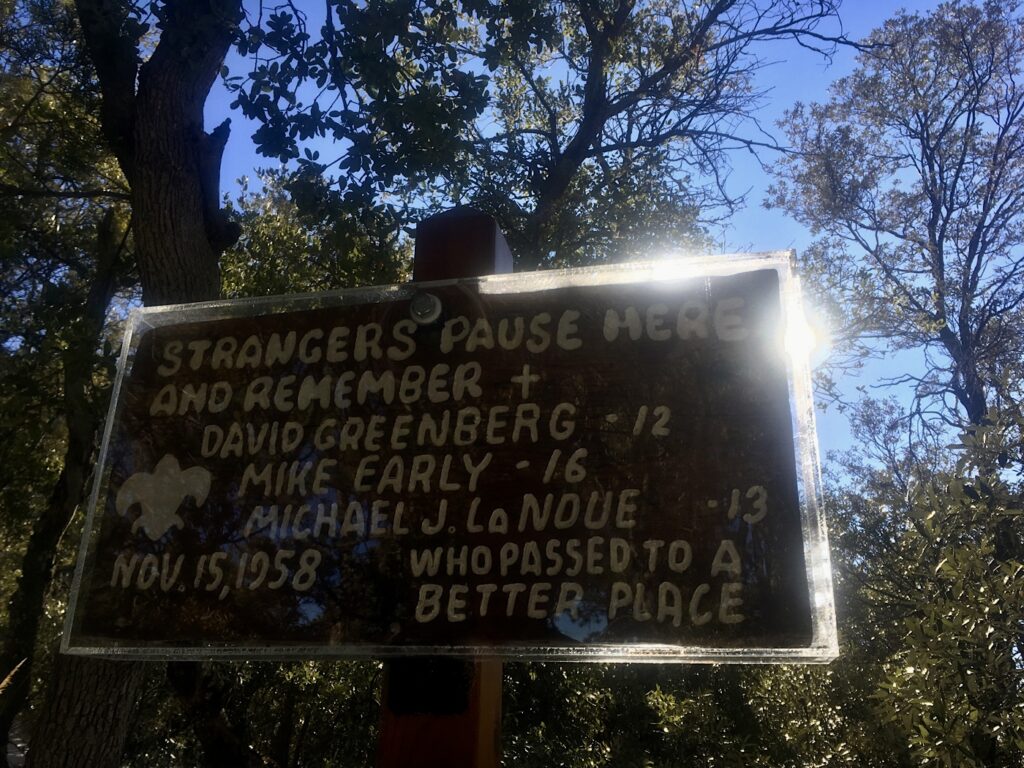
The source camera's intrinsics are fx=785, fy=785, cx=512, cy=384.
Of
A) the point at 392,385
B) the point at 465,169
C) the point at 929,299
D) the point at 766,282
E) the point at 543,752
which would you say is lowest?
the point at 543,752

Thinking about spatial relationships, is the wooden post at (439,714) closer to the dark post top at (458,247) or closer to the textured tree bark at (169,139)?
the dark post top at (458,247)

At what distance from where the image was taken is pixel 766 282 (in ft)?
5.53

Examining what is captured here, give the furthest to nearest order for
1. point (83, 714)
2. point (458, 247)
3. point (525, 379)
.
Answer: point (83, 714) → point (458, 247) → point (525, 379)

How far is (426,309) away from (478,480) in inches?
17.5

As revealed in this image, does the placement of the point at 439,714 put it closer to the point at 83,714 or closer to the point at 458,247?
the point at 458,247

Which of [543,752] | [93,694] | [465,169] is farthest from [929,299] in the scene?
[93,694]

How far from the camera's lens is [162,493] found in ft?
5.93

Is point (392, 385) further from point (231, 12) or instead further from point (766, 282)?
point (231, 12)

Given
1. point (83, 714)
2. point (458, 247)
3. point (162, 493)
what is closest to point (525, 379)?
point (458, 247)

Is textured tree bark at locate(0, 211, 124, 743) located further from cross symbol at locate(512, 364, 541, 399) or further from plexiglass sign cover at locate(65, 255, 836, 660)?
cross symbol at locate(512, 364, 541, 399)

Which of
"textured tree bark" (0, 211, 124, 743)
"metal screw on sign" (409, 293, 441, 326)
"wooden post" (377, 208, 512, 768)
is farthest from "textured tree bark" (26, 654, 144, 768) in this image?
"textured tree bark" (0, 211, 124, 743)

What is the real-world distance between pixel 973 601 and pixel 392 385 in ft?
10.4

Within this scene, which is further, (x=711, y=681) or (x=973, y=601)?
(x=711, y=681)

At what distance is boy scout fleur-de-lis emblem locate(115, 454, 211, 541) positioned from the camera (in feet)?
5.82
